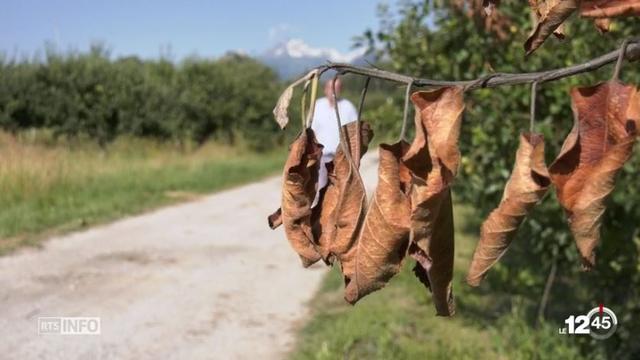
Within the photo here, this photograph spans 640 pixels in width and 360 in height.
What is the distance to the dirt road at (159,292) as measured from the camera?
16.0ft

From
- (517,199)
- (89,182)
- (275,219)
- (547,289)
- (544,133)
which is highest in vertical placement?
(517,199)

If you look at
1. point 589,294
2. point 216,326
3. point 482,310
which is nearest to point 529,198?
point 589,294

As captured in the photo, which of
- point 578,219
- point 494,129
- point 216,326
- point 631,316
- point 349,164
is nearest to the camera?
point 578,219

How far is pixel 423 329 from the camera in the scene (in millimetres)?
5164

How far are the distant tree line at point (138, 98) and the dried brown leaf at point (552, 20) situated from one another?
56.5ft

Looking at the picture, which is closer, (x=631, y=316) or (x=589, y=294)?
(x=631, y=316)

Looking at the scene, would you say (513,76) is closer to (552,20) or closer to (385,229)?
(552,20)

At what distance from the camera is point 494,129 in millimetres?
4660

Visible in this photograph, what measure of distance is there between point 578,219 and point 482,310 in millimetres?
4994

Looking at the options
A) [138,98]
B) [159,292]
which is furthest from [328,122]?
[138,98]

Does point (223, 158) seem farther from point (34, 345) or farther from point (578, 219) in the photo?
point (578, 219)

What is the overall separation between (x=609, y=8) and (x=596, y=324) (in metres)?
3.84

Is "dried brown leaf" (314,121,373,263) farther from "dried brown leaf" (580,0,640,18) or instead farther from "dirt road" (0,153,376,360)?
"dirt road" (0,153,376,360)

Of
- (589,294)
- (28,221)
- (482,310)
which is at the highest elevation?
(589,294)
